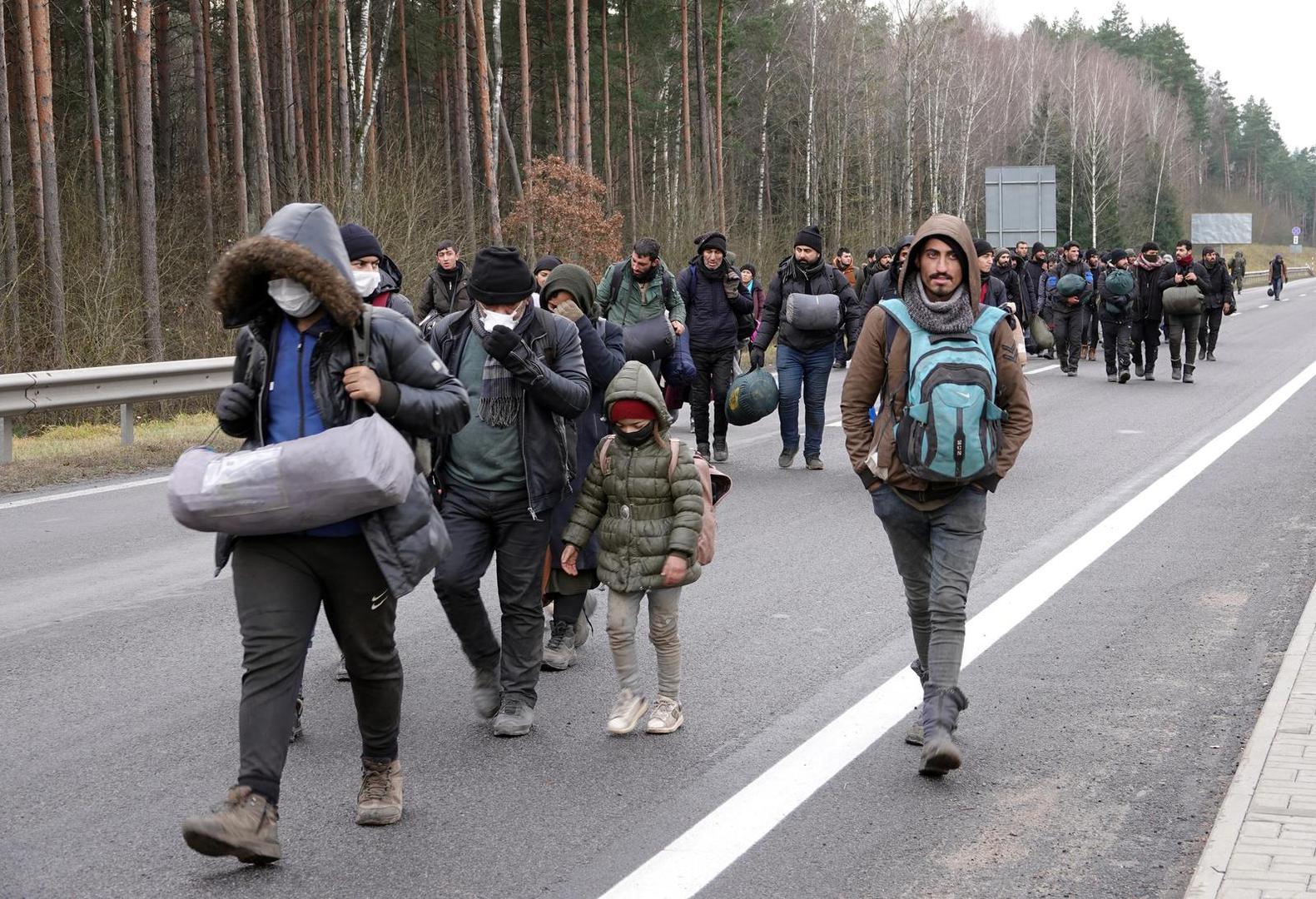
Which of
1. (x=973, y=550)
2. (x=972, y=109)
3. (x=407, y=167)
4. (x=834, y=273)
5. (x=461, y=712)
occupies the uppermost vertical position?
(x=972, y=109)

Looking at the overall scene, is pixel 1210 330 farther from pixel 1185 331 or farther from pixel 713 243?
Result: pixel 713 243

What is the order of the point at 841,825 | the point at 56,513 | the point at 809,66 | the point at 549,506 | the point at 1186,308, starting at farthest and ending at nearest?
the point at 809,66, the point at 1186,308, the point at 56,513, the point at 549,506, the point at 841,825

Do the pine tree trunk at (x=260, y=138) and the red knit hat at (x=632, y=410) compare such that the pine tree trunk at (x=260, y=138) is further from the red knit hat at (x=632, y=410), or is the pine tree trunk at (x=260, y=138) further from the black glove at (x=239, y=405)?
the black glove at (x=239, y=405)

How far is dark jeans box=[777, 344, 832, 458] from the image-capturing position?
1324cm

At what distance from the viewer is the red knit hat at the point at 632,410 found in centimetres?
574

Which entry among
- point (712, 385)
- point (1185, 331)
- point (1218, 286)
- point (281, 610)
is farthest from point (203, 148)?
point (281, 610)

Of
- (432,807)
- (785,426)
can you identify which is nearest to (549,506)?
(432,807)

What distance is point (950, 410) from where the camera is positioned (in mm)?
5219

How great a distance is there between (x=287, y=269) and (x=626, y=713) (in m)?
2.23

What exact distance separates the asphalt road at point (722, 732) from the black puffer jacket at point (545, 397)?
36.5 inches

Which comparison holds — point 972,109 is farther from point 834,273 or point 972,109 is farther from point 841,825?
point 841,825

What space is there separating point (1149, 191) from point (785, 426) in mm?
95004

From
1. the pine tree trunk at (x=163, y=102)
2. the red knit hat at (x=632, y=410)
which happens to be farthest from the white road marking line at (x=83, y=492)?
the pine tree trunk at (x=163, y=102)

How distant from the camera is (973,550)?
17.9 feet
